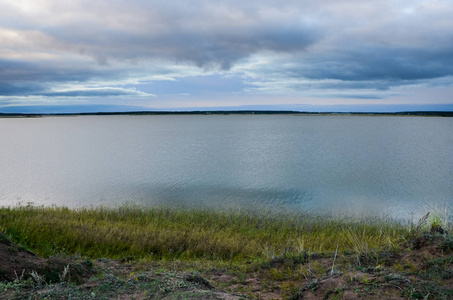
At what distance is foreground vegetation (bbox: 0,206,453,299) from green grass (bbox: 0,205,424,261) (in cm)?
4

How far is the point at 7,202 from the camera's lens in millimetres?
19094

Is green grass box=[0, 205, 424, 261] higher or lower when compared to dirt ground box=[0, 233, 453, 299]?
lower

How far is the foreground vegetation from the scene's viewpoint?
206 inches

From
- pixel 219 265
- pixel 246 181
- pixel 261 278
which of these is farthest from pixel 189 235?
pixel 246 181

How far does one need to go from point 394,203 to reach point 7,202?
22.3 metres

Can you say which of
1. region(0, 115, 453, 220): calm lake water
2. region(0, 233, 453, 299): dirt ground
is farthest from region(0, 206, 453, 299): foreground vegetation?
region(0, 115, 453, 220): calm lake water

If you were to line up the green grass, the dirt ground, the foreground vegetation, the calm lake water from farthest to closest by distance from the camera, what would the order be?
the calm lake water
the green grass
the foreground vegetation
the dirt ground

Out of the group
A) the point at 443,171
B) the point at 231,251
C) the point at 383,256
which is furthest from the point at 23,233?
the point at 443,171

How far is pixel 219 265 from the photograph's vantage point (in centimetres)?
775

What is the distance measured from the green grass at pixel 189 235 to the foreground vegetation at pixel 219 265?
0.04 m

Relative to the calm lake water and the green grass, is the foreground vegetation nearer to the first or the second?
the green grass

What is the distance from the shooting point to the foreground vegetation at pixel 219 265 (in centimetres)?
522

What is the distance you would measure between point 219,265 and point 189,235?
3.06 m

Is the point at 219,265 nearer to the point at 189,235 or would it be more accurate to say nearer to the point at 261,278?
the point at 261,278
